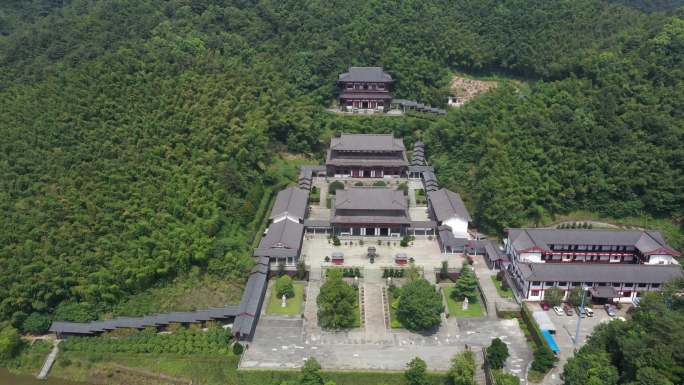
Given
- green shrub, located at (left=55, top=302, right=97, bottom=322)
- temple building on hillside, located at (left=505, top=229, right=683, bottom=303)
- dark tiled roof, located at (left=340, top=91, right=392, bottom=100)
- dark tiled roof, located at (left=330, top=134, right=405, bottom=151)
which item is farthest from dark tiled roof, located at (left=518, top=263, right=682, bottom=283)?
dark tiled roof, located at (left=340, top=91, right=392, bottom=100)

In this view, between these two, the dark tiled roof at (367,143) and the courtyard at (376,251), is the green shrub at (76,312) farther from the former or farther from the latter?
the dark tiled roof at (367,143)

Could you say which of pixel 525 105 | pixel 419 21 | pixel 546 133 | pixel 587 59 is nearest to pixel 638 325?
pixel 546 133

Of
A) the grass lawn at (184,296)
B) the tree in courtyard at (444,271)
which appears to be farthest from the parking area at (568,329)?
the grass lawn at (184,296)

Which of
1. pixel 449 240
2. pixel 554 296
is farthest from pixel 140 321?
pixel 554 296

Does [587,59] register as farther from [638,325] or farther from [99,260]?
[99,260]

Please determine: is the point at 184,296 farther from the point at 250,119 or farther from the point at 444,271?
the point at 250,119

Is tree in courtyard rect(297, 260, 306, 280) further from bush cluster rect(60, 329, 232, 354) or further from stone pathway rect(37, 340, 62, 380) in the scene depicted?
stone pathway rect(37, 340, 62, 380)
